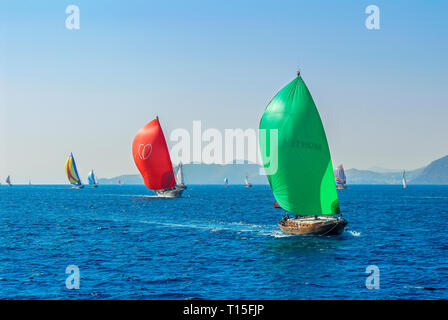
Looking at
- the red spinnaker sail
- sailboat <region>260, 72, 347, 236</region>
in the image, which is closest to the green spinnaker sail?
sailboat <region>260, 72, 347, 236</region>

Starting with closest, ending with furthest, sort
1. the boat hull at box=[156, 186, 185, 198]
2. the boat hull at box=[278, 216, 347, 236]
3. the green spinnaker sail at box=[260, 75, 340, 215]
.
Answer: the green spinnaker sail at box=[260, 75, 340, 215], the boat hull at box=[278, 216, 347, 236], the boat hull at box=[156, 186, 185, 198]

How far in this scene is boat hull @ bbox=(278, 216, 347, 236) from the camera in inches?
1876

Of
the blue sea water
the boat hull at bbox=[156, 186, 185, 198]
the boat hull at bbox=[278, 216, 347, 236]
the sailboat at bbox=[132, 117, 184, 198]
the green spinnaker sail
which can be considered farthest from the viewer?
the boat hull at bbox=[156, 186, 185, 198]

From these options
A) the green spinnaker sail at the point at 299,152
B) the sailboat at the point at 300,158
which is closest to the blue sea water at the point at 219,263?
the sailboat at the point at 300,158

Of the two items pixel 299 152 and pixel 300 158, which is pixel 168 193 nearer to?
pixel 300 158

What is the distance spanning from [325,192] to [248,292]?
22282 millimetres

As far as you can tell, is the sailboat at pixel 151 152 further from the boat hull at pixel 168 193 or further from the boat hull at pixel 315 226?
the boat hull at pixel 315 226

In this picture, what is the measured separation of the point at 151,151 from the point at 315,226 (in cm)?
6895

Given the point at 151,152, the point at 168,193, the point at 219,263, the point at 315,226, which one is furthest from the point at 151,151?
the point at 219,263

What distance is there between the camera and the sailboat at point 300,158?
46875 millimetres

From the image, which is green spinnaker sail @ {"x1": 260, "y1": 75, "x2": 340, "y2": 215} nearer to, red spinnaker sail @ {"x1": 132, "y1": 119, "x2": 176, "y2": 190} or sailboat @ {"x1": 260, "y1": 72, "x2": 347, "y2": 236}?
sailboat @ {"x1": 260, "y1": 72, "x2": 347, "y2": 236}

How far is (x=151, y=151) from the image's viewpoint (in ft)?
361
